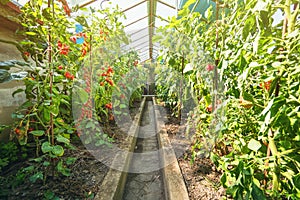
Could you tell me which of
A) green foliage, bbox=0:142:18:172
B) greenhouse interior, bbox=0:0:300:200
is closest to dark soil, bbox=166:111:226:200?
greenhouse interior, bbox=0:0:300:200

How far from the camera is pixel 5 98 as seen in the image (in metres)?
1.30

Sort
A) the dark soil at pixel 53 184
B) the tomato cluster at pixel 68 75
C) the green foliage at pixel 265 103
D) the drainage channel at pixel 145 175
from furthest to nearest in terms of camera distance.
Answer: the drainage channel at pixel 145 175, the tomato cluster at pixel 68 75, the dark soil at pixel 53 184, the green foliage at pixel 265 103

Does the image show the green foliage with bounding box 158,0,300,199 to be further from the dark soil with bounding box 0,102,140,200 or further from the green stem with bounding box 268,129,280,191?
the dark soil with bounding box 0,102,140,200

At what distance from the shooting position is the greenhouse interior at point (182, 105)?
0.52 metres

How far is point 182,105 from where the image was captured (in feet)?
6.77

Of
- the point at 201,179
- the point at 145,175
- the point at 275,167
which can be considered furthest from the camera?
the point at 145,175

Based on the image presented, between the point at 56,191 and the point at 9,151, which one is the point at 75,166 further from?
the point at 9,151

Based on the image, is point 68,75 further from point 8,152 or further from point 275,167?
point 275,167

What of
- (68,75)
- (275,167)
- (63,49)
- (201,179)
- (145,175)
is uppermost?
(63,49)

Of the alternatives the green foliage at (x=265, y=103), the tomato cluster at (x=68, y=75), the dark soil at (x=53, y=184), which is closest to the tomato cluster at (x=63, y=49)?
the tomato cluster at (x=68, y=75)

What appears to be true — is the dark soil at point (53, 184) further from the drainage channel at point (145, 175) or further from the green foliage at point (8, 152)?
the drainage channel at point (145, 175)

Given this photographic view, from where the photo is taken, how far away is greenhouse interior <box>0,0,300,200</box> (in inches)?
20.5

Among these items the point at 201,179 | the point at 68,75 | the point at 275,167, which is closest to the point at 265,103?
the point at 275,167

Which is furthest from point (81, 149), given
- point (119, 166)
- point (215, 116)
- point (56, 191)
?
point (215, 116)
